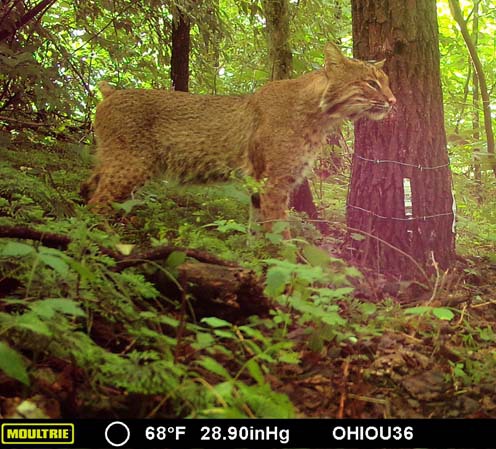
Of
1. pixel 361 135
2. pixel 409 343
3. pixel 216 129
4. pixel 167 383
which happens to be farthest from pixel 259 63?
pixel 167 383

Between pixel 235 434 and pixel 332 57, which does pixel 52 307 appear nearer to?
pixel 235 434

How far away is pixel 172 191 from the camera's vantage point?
6.04m

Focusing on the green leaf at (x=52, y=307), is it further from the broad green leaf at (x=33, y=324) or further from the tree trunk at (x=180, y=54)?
the tree trunk at (x=180, y=54)

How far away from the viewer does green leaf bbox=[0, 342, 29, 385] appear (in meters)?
1.99

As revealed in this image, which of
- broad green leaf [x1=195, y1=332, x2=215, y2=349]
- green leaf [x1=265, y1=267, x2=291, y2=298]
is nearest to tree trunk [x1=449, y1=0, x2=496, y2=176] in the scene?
green leaf [x1=265, y1=267, x2=291, y2=298]

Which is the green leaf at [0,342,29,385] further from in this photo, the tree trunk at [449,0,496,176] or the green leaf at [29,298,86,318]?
the tree trunk at [449,0,496,176]

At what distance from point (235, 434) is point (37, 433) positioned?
0.70m

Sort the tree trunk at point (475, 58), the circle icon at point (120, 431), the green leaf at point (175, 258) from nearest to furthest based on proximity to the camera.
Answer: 1. the circle icon at point (120, 431)
2. the green leaf at point (175, 258)
3. the tree trunk at point (475, 58)

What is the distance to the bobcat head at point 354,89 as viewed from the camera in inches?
189

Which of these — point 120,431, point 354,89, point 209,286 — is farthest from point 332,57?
point 120,431

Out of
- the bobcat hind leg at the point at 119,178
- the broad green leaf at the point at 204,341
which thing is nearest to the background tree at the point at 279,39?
the bobcat hind leg at the point at 119,178

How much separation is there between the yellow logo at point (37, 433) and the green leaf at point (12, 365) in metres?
0.16

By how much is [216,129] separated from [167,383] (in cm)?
383

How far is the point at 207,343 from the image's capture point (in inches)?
97.6
